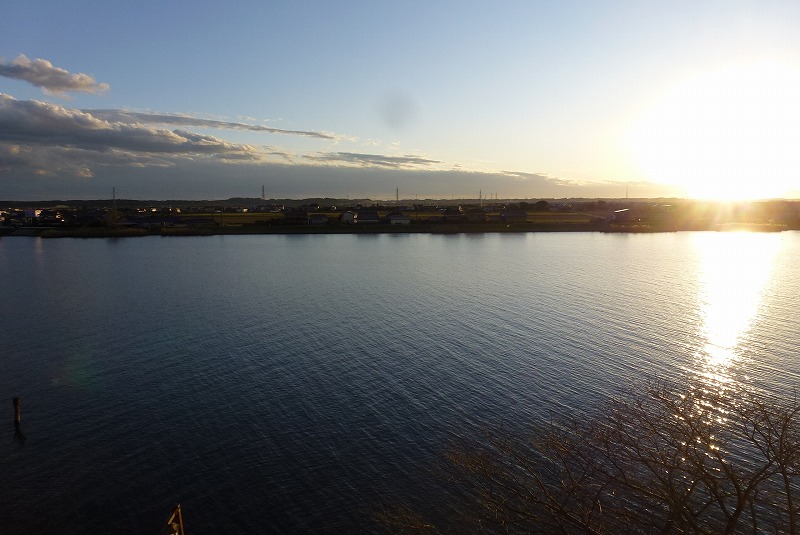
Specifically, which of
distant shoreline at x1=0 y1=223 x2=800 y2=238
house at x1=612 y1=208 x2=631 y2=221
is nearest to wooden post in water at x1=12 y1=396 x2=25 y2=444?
distant shoreline at x1=0 y1=223 x2=800 y2=238

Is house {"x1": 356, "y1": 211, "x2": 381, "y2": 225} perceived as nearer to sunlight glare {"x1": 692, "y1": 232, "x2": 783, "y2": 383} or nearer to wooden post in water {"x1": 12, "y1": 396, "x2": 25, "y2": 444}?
sunlight glare {"x1": 692, "y1": 232, "x2": 783, "y2": 383}

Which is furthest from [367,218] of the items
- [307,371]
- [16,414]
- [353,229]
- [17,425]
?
[17,425]

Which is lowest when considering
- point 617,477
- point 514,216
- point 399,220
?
point 617,477

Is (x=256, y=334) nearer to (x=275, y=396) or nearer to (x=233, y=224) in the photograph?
(x=275, y=396)

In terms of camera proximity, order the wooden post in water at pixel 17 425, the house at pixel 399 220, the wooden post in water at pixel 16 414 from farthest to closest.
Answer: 1. the house at pixel 399 220
2. the wooden post in water at pixel 16 414
3. the wooden post in water at pixel 17 425

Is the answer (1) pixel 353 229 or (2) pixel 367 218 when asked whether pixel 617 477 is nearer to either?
(1) pixel 353 229

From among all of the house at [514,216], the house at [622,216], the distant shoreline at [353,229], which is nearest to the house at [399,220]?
the distant shoreline at [353,229]

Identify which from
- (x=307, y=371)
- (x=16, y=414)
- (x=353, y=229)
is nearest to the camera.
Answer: (x=16, y=414)

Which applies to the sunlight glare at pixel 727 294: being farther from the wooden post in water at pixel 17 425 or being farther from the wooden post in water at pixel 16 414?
the wooden post in water at pixel 16 414

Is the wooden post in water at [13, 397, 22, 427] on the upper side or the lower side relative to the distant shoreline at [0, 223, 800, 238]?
lower
